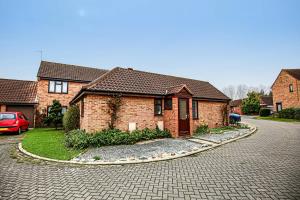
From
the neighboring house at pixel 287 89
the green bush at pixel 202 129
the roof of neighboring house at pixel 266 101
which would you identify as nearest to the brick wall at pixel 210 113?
the green bush at pixel 202 129

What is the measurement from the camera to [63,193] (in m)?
4.48

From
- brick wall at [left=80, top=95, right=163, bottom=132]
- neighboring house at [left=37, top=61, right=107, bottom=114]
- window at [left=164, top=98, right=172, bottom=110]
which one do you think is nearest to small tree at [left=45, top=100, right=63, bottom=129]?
neighboring house at [left=37, top=61, right=107, bottom=114]

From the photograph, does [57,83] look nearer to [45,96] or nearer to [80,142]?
[45,96]

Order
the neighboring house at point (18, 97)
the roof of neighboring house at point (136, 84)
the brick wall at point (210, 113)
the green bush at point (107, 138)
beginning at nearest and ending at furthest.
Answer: the green bush at point (107, 138) < the roof of neighboring house at point (136, 84) < the brick wall at point (210, 113) < the neighboring house at point (18, 97)

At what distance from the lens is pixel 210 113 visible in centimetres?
1695

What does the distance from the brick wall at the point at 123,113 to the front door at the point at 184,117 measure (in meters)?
1.57

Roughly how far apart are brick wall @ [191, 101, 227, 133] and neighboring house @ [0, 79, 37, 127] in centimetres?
1861

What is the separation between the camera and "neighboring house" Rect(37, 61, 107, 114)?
2147 cm

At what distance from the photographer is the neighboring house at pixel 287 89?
3064cm

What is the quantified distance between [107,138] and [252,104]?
42.5m

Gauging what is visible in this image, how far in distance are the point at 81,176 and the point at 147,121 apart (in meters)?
7.71

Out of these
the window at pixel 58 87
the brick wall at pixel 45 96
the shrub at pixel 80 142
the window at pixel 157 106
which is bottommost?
the shrub at pixel 80 142

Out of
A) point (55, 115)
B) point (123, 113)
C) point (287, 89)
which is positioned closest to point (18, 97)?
point (55, 115)

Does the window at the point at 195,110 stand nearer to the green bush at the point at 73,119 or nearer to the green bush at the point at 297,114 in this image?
the green bush at the point at 73,119
